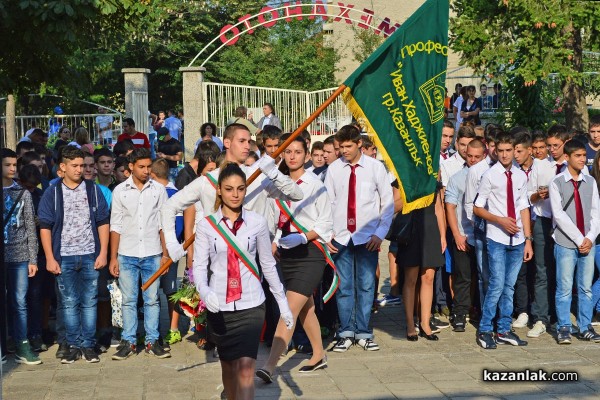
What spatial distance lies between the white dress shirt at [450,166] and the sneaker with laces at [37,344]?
4.55 meters

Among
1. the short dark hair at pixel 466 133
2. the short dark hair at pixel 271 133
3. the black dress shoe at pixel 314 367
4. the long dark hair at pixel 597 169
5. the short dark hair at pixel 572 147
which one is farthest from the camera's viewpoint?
the short dark hair at pixel 466 133

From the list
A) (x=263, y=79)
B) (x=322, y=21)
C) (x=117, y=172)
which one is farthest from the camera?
(x=322, y=21)

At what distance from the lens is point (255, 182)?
838 cm

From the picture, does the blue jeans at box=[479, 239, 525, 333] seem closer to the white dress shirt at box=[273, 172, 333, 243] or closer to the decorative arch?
the white dress shirt at box=[273, 172, 333, 243]

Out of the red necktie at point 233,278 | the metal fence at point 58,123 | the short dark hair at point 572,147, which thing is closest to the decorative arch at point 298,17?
the metal fence at point 58,123

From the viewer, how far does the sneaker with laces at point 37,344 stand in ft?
32.0

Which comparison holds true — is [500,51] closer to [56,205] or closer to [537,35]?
[537,35]

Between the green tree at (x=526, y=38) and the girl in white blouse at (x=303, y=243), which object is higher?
the green tree at (x=526, y=38)

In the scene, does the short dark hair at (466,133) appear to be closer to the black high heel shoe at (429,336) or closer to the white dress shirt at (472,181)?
the white dress shirt at (472,181)

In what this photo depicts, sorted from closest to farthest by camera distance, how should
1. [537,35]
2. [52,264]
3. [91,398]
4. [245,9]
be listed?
[91,398] < [52,264] < [537,35] < [245,9]

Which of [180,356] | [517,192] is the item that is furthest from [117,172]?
[517,192]

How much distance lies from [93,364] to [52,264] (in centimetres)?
99

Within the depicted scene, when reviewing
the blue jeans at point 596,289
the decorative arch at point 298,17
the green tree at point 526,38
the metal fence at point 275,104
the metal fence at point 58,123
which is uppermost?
the decorative arch at point 298,17

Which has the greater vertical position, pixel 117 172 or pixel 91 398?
pixel 117 172
